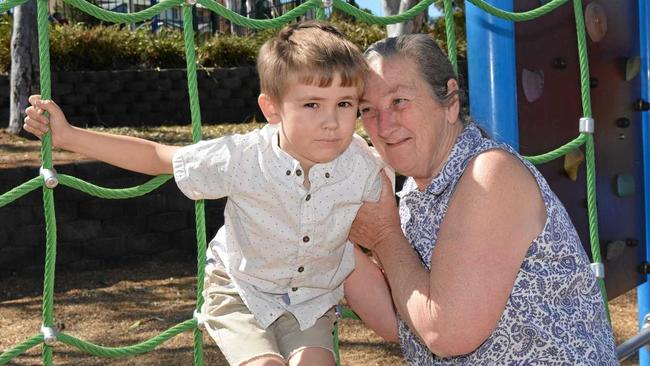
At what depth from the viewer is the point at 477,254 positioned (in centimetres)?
155

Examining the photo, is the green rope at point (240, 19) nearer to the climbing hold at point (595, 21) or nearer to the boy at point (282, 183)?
the boy at point (282, 183)

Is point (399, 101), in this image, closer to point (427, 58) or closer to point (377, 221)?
point (427, 58)

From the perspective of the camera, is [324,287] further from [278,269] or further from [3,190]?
[3,190]

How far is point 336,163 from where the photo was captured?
1.76 metres

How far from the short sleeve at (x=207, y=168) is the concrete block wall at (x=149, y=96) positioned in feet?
19.7

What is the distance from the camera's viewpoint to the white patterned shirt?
169 centimetres

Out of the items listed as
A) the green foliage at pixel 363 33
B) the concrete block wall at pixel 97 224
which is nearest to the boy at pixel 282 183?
the concrete block wall at pixel 97 224

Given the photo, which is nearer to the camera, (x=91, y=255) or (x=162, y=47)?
(x=91, y=255)

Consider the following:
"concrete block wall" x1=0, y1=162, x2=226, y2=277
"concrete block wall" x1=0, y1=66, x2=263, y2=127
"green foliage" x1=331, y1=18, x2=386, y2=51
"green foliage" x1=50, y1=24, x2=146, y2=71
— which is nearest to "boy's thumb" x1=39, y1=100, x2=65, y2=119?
"concrete block wall" x1=0, y1=162, x2=226, y2=277

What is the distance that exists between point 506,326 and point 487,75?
85cm

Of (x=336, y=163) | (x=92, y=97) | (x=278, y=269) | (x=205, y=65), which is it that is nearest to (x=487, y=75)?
(x=336, y=163)

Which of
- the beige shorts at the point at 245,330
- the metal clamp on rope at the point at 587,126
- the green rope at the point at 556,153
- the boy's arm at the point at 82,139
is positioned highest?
the boy's arm at the point at 82,139

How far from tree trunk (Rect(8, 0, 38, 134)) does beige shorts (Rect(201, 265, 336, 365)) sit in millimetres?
4821

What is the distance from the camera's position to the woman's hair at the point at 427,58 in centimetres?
170
